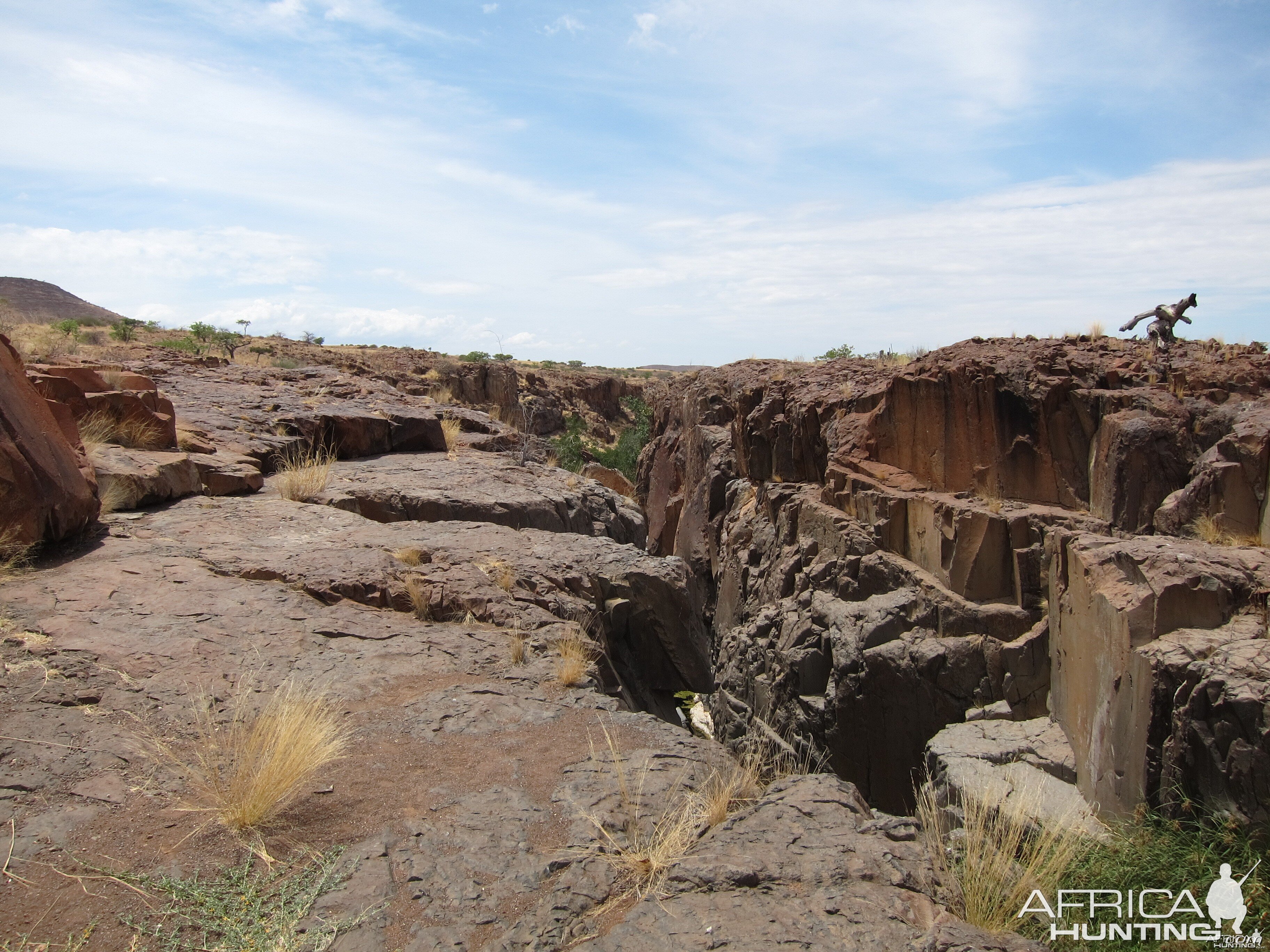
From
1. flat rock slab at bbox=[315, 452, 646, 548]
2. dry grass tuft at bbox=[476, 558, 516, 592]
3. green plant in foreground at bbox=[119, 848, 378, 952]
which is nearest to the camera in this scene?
green plant in foreground at bbox=[119, 848, 378, 952]

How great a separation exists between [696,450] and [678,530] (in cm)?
252

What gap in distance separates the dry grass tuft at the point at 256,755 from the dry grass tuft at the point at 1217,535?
8382 mm

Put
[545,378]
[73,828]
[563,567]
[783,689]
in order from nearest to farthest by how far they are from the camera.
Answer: [73,828], [563,567], [783,689], [545,378]

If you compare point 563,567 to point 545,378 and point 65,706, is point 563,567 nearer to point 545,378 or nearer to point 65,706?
point 65,706

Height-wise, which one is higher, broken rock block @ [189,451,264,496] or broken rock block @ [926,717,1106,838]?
broken rock block @ [189,451,264,496]

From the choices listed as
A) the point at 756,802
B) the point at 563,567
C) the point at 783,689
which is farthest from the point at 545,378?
the point at 756,802

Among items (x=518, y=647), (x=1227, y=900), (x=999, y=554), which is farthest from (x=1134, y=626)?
(x=518, y=647)

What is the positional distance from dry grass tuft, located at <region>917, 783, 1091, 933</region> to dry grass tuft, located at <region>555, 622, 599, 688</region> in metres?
2.30

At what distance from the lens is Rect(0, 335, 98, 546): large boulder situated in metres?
5.81

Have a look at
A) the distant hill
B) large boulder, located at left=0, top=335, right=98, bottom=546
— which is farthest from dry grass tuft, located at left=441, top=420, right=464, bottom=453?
the distant hill

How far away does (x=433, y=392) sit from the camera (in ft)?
71.6

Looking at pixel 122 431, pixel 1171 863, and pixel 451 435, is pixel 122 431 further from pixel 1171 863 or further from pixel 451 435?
pixel 1171 863

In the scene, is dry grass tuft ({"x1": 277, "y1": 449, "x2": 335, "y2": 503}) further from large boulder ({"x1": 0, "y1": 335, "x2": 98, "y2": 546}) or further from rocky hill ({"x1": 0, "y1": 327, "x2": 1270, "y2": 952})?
large boulder ({"x1": 0, "y1": 335, "x2": 98, "y2": 546})

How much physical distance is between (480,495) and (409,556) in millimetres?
2479
